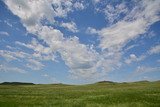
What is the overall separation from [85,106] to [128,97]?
1034 centimetres

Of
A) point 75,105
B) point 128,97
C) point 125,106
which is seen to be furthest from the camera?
point 128,97

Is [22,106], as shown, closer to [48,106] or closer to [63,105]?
[48,106]

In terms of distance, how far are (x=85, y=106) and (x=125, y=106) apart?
19.2ft

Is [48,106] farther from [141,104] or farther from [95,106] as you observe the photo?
[141,104]

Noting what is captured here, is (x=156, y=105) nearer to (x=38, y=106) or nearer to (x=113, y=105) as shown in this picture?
(x=113, y=105)

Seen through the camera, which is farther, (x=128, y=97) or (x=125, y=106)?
(x=128, y=97)

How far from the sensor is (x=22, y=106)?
36.1 m

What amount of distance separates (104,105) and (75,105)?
4468mm

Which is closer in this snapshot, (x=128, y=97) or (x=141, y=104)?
(x=141, y=104)

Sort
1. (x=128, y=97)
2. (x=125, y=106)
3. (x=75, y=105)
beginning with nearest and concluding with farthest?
(x=125, y=106), (x=75, y=105), (x=128, y=97)

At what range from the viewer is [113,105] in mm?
35312

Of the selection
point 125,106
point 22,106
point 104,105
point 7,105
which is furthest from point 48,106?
point 125,106

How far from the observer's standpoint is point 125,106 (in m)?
34.1

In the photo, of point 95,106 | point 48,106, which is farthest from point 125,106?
point 48,106
